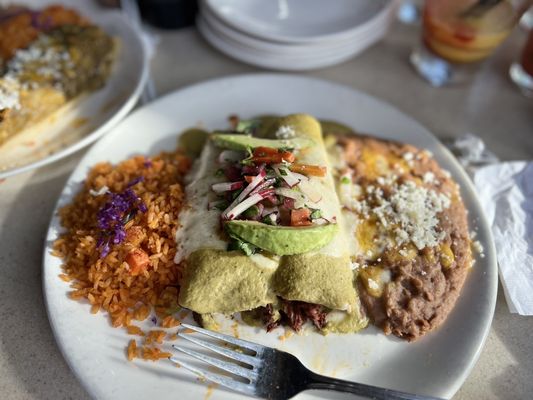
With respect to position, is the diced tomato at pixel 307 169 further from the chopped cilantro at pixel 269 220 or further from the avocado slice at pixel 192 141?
the avocado slice at pixel 192 141

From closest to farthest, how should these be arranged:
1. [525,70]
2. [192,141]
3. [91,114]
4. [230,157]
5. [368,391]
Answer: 1. [368,391]
2. [230,157]
3. [192,141]
4. [91,114]
5. [525,70]

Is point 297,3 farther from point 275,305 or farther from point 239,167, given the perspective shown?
point 275,305

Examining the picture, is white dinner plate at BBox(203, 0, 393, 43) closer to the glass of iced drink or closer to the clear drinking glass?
the clear drinking glass

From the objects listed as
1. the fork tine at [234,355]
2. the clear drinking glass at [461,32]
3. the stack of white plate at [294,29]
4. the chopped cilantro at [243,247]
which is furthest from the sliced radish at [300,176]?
the clear drinking glass at [461,32]

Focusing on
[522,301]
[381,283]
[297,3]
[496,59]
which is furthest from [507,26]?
[381,283]

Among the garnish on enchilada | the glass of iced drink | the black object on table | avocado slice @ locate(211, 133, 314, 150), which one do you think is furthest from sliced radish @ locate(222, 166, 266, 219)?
the glass of iced drink

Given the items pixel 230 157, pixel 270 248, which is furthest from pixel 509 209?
pixel 230 157

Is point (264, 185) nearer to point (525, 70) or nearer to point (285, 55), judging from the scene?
point (285, 55)
